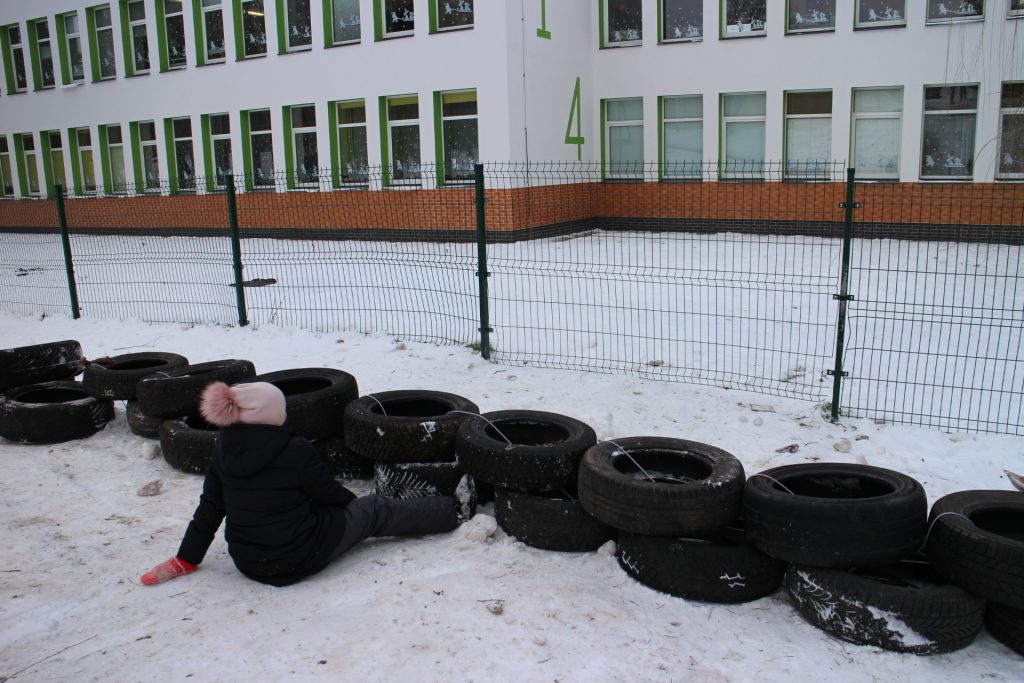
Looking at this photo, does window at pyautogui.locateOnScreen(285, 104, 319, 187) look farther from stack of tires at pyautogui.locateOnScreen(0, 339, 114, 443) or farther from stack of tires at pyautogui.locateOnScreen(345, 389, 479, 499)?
stack of tires at pyautogui.locateOnScreen(345, 389, 479, 499)

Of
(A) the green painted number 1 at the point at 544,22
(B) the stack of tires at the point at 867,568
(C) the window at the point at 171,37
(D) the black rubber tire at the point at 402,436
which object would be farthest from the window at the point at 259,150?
(B) the stack of tires at the point at 867,568

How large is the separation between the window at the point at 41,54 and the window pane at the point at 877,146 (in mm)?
22988

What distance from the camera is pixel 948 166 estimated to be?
17.0 m

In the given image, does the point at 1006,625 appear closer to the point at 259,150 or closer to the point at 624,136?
the point at 624,136

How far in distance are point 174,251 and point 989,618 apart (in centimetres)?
1741

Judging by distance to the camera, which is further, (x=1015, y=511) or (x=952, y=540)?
(x=1015, y=511)

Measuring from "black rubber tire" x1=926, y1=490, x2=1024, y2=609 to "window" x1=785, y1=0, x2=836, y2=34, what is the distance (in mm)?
15527

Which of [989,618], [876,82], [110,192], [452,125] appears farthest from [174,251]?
[989,618]

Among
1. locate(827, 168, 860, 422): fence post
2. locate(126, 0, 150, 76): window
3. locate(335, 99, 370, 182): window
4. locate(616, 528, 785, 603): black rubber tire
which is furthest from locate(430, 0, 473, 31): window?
locate(616, 528, 785, 603): black rubber tire

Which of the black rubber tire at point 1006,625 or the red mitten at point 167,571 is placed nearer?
the black rubber tire at point 1006,625

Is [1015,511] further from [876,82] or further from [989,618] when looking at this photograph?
[876,82]

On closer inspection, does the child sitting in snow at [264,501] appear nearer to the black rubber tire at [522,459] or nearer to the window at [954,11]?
the black rubber tire at [522,459]

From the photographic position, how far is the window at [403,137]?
1881 centimetres

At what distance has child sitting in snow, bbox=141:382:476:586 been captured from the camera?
415 centimetres
